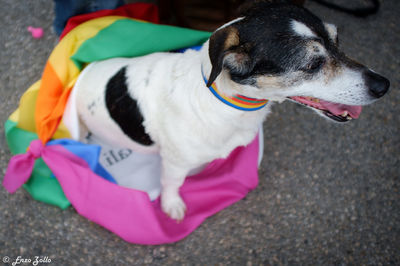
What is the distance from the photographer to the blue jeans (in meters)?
3.30

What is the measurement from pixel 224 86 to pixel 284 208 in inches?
65.2

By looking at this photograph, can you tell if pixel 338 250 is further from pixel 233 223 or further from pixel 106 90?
pixel 106 90

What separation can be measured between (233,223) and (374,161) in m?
1.63

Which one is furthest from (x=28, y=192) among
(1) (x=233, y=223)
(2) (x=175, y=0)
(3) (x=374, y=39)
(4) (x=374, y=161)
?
(3) (x=374, y=39)

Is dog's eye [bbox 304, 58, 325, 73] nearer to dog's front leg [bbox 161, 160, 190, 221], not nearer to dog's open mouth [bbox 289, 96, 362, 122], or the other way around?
dog's open mouth [bbox 289, 96, 362, 122]

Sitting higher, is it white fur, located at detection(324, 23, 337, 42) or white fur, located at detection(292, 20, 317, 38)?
white fur, located at detection(292, 20, 317, 38)

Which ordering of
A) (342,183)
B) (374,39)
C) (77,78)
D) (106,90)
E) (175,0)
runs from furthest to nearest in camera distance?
(374,39) → (175,0) → (342,183) → (77,78) → (106,90)

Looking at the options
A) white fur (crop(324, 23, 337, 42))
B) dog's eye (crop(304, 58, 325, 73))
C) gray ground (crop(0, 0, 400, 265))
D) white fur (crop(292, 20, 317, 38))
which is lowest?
gray ground (crop(0, 0, 400, 265))

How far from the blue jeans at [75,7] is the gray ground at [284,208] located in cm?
45

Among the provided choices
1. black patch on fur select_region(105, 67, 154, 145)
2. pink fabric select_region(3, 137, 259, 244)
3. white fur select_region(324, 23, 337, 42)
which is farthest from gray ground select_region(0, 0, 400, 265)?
white fur select_region(324, 23, 337, 42)

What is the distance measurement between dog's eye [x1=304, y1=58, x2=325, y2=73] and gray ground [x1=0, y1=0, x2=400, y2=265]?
159 centimetres

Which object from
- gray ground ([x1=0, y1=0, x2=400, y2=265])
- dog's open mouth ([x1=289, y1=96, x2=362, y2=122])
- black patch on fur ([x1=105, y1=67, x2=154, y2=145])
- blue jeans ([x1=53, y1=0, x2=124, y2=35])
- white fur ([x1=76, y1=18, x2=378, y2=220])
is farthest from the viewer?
blue jeans ([x1=53, y1=0, x2=124, y2=35])

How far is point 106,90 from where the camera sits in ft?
8.29

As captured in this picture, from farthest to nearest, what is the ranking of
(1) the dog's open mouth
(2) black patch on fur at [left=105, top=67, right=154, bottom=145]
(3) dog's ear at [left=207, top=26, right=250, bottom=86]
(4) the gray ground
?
(4) the gray ground
(2) black patch on fur at [left=105, top=67, right=154, bottom=145]
(1) the dog's open mouth
(3) dog's ear at [left=207, top=26, right=250, bottom=86]
